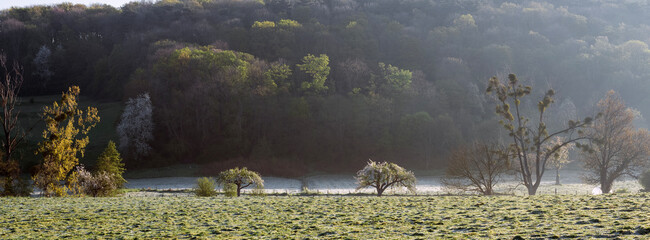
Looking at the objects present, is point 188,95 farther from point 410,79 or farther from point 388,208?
point 388,208

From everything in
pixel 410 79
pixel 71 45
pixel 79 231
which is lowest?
pixel 79 231

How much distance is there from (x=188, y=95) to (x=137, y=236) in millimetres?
65744

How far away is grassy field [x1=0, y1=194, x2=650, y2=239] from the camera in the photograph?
12.3 m

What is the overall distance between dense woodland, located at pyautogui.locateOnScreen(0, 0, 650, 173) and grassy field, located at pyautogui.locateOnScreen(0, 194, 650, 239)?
5535 centimetres

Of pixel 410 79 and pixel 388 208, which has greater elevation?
pixel 410 79

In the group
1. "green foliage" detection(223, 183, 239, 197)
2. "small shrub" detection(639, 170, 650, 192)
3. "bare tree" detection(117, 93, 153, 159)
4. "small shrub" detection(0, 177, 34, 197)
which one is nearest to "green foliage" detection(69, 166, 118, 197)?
"small shrub" detection(0, 177, 34, 197)

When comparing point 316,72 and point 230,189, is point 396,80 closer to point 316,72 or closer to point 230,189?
point 316,72

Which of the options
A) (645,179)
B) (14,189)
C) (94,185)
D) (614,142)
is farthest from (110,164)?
(645,179)

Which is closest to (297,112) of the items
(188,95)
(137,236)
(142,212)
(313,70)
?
(313,70)

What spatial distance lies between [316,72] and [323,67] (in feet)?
5.05

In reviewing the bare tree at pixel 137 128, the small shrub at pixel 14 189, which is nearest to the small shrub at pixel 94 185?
the small shrub at pixel 14 189

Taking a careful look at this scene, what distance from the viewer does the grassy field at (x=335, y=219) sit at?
12.3 meters

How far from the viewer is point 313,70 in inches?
3455

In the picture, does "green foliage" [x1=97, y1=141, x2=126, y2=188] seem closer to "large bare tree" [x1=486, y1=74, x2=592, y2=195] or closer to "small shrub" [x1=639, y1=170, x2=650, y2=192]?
"large bare tree" [x1=486, y1=74, x2=592, y2=195]
